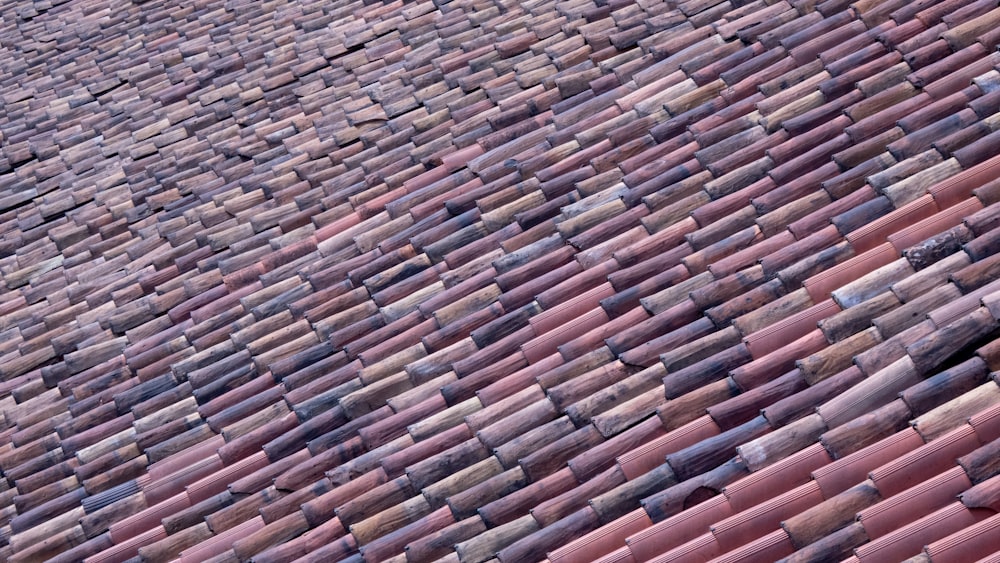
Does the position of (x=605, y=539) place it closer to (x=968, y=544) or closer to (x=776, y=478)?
(x=776, y=478)

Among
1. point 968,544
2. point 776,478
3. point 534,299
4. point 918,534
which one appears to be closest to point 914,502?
point 918,534

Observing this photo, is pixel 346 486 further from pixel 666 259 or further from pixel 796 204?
pixel 796 204

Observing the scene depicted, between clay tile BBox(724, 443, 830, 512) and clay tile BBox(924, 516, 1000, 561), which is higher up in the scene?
clay tile BBox(724, 443, 830, 512)

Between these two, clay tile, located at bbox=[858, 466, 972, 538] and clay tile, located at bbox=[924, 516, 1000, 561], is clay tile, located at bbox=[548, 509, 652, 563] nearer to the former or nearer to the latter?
clay tile, located at bbox=[858, 466, 972, 538]

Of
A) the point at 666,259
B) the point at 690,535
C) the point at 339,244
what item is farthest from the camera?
the point at 339,244

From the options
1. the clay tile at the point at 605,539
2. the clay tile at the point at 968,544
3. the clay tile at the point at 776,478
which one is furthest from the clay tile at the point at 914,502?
the clay tile at the point at 605,539

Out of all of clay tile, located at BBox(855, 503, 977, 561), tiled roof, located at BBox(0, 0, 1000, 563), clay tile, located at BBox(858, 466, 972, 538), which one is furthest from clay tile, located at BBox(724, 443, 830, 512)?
clay tile, located at BBox(855, 503, 977, 561)

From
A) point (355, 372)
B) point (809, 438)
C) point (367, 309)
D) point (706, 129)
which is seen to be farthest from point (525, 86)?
point (809, 438)

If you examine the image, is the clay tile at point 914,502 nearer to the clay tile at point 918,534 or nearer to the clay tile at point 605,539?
the clay tile at point 918,534

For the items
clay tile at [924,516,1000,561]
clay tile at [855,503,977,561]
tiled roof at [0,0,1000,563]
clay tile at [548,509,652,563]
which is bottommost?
clay tile at [924,516,1000,561]
